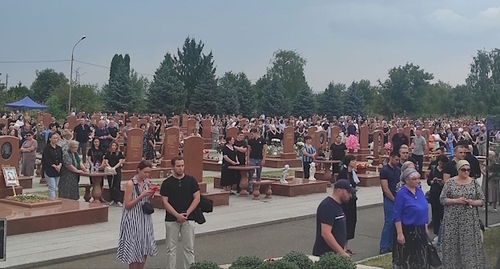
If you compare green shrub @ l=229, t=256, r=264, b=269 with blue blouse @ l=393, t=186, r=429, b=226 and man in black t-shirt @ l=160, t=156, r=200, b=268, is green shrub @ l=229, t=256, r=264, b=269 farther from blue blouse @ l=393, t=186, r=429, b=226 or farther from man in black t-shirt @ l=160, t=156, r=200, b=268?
blue blouse @ l=393, t=186, r=429, b=226

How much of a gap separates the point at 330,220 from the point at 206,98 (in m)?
52.4

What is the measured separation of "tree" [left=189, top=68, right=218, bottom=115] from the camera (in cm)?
5881

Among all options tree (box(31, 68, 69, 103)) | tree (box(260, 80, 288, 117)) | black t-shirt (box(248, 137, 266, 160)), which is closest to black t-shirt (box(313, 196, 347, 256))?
black t-shirt (box(248, 137, 266, 160))

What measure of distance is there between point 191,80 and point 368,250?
68370 millimetres

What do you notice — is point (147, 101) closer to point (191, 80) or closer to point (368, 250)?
point (191, 80)

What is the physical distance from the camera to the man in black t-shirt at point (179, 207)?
27.3 feet

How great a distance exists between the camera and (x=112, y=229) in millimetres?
11992

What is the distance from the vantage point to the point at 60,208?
12.3 m

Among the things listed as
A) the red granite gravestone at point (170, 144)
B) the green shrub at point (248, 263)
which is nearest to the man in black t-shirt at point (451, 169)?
the green shrub at point (248, 263)

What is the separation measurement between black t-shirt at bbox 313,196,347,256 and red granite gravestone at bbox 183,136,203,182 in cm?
800

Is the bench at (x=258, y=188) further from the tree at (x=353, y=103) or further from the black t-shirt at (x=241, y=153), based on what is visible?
the tree at (x=353, y=103)

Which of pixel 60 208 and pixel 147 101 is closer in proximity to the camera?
pixel 60 208

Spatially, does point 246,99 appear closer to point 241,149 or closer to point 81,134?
point 81,134

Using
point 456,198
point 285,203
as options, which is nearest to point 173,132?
point 285,203
